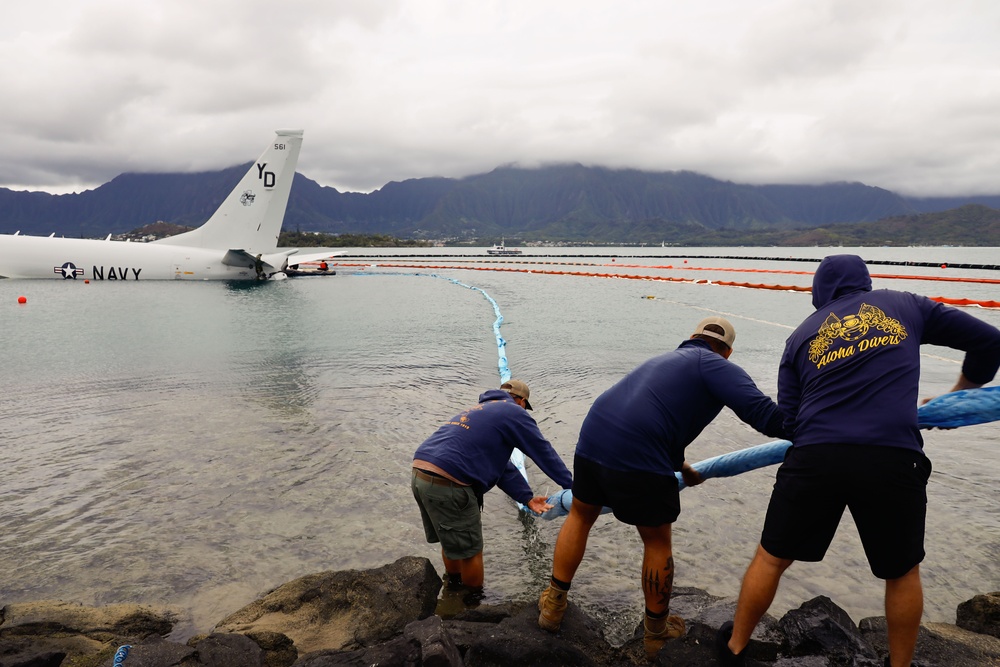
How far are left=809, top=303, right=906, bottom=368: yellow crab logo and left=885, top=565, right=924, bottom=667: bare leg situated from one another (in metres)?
1.26

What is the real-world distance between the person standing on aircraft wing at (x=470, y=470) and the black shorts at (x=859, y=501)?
69.9 inches

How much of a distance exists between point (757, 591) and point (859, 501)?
2.72ft

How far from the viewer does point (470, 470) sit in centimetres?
489

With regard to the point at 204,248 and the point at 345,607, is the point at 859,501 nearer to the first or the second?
the point at 345,607

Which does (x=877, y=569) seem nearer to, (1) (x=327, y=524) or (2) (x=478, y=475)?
(2) (x=478, y=475)

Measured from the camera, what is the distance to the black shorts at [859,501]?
318cm

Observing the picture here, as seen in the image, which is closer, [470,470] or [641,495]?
[641,495]

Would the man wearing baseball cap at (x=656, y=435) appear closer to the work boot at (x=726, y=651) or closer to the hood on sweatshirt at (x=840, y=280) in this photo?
the work boot at (x=726, y=651)

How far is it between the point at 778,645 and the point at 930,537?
10.4ft

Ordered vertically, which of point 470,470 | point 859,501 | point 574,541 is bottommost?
point 574,541

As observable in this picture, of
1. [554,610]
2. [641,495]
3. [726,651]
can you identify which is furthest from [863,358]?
[554,610]

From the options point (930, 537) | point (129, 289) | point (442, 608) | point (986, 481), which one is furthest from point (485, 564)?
point (129, 289)

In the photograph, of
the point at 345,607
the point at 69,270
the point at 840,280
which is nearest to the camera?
the point at 840,280

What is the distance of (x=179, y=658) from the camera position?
3.82 metres
